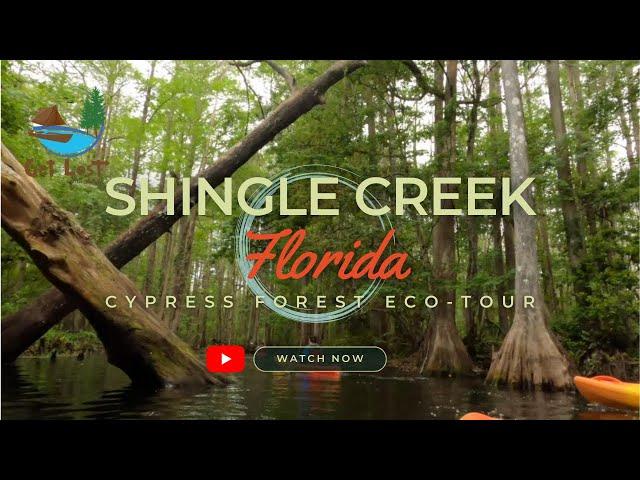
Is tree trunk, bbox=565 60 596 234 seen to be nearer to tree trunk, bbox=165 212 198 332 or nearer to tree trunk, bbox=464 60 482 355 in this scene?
tree trunk, bbox=464 60 482 355

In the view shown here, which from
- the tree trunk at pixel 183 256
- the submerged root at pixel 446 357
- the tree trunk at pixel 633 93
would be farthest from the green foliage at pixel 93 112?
the submerged root at pixel 446 357

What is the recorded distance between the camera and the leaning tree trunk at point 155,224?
17.4ft

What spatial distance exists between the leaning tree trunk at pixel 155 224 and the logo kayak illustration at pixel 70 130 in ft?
2.76

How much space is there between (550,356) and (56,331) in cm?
931

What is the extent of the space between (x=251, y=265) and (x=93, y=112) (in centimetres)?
191

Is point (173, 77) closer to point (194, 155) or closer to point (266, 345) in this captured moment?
point (194, 155)

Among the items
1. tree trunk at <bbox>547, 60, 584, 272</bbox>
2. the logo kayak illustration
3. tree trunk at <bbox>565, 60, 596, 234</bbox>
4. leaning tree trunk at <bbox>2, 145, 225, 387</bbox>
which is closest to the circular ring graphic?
leaning tree trunk at <bbox>2, 145, 225, 387</bbox>

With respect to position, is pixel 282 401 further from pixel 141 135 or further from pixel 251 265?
pixel 141 135

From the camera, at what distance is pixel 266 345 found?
4.14 meters

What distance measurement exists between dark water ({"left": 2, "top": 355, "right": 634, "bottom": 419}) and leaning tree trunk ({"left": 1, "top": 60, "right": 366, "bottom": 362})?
0.44 meters

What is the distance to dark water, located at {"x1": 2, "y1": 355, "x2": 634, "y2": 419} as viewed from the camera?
3.86m

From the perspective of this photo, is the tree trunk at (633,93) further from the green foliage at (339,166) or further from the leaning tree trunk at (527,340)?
the leaning tree trunk at (527,340)

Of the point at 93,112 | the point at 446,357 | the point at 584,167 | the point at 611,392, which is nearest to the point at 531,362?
the point at 611,392

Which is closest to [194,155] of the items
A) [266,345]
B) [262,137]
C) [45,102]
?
[262,137]
